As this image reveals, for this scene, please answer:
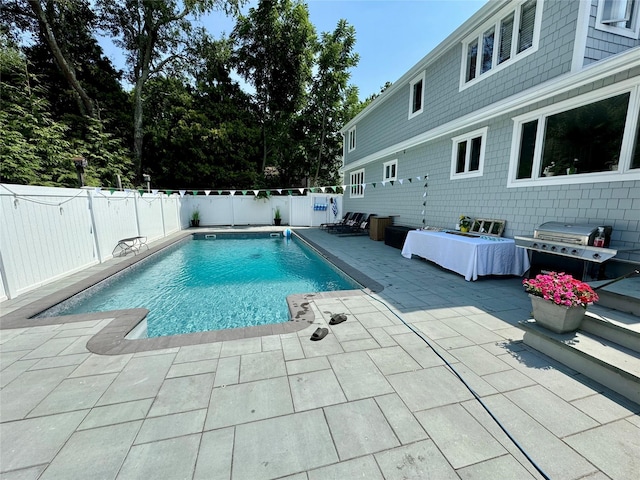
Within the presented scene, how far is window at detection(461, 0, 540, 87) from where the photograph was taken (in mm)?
4621

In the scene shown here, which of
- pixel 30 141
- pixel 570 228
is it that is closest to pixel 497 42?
pixel 570 228

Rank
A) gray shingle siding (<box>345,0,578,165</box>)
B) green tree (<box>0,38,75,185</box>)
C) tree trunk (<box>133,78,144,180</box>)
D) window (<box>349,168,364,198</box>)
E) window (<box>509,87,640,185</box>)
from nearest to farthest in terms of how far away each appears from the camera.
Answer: window (<box>509,87,640,185</box>) < gray shingle siding (<box>345,0,578,165</box>) < green tree (<box>0,38,75,185</box>) < window (<box>349,168,364,198</box>) < tree trunk (<box>133,78,144,180</box>)

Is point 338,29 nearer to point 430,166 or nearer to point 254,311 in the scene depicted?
point 430,166

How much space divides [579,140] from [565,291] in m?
3.13

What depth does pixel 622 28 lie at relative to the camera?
4.00 m

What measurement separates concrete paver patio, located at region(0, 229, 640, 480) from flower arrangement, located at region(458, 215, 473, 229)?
3.53 meters

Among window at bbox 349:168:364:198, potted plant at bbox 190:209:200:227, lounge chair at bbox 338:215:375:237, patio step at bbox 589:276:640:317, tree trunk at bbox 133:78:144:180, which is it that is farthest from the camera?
potted plant at bbox 190:209:200:227

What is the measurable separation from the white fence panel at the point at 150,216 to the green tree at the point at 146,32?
5.74 metres

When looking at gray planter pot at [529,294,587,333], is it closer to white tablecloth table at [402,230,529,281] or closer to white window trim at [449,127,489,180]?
white tablecloth table at [402,230,529,281]

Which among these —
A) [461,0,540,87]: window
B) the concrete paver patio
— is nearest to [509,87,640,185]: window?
Result: [461,0,540,87]: window

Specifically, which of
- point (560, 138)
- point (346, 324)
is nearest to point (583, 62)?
point (560, 138)

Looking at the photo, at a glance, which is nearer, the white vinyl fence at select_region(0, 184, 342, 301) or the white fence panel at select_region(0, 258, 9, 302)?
the white fence panel at select_region(0, 258, 9, 302)

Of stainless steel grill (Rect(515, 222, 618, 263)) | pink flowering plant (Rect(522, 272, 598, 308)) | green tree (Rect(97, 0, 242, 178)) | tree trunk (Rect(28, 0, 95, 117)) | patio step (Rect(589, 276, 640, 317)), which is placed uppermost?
green tree (Rect(97, 0, 242, 178))

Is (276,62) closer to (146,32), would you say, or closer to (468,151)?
(146,32)
